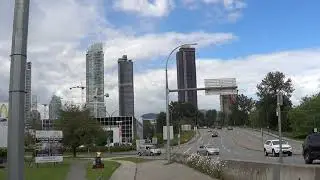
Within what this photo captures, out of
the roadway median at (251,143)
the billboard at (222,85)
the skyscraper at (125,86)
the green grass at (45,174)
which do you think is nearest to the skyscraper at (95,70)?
the skyscraper at (125,86)

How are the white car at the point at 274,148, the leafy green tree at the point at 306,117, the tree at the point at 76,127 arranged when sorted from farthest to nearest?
the leafy green tree at the point at 306,117
the tree at the point at 76,127
the white car at the point at 274,148

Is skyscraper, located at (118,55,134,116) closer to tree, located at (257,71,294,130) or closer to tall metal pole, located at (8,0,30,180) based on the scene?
tree, located at (257,71,294,130)

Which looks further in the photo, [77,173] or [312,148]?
[77,173]

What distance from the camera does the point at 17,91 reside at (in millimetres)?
6406

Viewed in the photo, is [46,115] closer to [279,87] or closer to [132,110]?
[132,110]

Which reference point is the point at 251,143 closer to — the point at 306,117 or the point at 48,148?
the point at 306,117

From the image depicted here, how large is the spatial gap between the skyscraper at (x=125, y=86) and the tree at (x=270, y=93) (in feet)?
134

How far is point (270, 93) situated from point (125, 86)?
5466cm

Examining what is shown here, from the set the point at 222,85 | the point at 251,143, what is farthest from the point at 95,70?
the point at 222,85

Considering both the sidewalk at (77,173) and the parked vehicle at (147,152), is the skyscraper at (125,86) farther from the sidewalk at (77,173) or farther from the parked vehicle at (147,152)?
the sidewalk at (77,173)

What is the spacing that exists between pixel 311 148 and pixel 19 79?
74.8 ft

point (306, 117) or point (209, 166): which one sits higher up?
point (306, 117)

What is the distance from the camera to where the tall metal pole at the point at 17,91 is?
6242 mm

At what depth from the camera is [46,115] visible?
467ft
